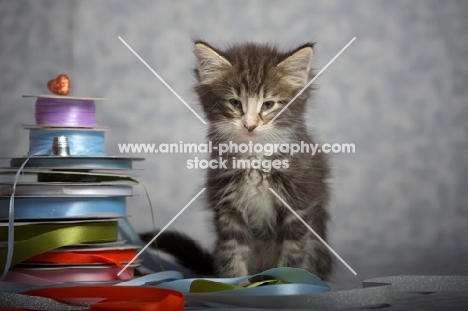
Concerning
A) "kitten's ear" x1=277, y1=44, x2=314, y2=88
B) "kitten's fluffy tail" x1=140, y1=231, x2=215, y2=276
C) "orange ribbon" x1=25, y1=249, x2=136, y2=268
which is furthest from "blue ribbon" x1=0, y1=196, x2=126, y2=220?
"kitten's ear" x1=277, y1=44, x2=314, y2=88

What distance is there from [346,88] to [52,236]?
1489 millimetres

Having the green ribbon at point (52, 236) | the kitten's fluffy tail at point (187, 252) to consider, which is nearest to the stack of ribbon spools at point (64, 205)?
the green ribbon at point (52, 236)

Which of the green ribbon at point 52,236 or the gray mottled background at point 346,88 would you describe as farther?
the gray mottled background at point 346,88

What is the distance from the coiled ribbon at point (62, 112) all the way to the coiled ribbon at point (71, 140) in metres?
0.03

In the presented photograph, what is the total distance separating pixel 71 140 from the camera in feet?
7.88

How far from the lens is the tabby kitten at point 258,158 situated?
2320mm

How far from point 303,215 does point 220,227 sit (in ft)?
0.84

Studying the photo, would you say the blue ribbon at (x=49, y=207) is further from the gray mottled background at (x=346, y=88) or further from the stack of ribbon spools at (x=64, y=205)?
the gray mottled background at (x=346, y=88)

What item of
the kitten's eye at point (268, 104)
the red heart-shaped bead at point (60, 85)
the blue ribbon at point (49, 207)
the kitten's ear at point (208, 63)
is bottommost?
the blue ribbon at point (49, 207)

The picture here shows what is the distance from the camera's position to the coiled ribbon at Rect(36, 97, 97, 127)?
2396mm

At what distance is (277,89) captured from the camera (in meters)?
2.32

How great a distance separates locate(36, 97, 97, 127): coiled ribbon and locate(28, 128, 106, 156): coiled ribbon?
0.08ft

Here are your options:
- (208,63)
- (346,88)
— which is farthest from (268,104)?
(346,88)

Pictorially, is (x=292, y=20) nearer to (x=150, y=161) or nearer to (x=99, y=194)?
(x=150, y=161)
